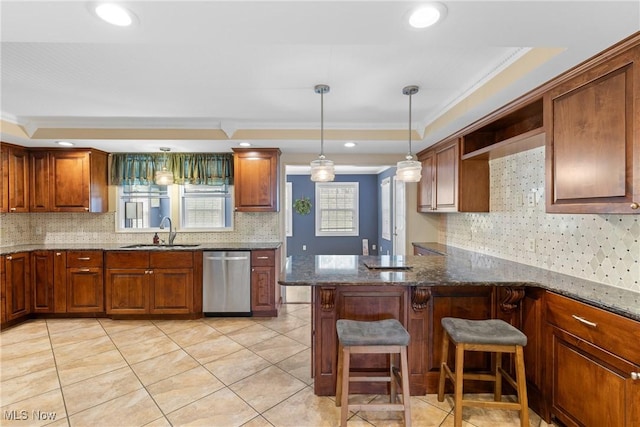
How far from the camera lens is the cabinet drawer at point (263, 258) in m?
3.90

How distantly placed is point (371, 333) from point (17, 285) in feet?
14.1

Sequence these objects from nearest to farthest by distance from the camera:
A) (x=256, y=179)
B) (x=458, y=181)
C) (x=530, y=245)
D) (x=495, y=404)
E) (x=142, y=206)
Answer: (x=495, y=404) < (x=530, y=245) < (x=458, y=181) < (x=256, y=179) < (x=142, y=206)

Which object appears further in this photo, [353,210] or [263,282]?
[353,210]

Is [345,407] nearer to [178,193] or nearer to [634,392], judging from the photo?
[634,392]

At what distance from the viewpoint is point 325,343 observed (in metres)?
2.21


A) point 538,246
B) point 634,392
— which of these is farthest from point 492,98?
point 634,392

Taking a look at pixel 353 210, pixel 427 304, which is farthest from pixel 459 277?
pixel 353 210

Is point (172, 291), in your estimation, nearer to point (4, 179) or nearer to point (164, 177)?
point (164, 177)

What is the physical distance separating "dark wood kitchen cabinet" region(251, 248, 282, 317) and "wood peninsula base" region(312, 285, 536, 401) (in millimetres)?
1778

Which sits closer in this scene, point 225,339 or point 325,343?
point 325,343

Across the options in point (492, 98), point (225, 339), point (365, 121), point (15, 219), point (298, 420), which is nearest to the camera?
point (298, 420)

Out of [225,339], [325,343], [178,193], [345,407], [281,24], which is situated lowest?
[225,339]

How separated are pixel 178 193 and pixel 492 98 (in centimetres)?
402

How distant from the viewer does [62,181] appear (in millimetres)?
3988
